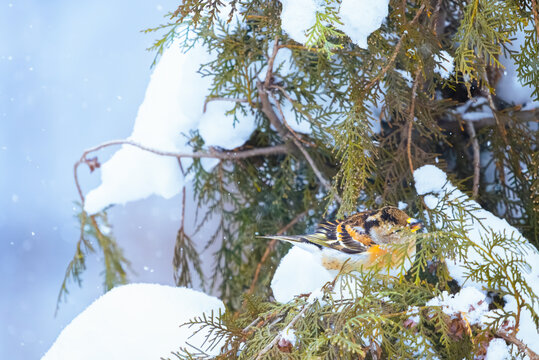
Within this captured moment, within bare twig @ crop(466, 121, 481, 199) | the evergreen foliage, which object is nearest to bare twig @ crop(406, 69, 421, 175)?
the evergreen foliage

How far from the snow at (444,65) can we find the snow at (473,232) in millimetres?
147

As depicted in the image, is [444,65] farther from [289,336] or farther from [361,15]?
[289,336]

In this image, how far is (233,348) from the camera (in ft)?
2.18

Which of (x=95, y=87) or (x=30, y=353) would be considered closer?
(x=30, y=353)

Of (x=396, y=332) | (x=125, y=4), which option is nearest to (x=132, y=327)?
(x=396, y=332)

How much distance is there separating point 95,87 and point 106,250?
16.5 feet

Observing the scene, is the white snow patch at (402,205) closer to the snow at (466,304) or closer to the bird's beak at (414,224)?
the bird's beak at (414,224)

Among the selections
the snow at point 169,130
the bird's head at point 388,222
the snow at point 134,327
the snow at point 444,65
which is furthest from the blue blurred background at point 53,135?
the snow at point 444,65

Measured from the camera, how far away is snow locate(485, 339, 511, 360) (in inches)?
23.0

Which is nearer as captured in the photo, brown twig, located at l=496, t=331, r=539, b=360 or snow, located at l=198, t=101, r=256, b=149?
brown twig, located at l=496, t=331, r=539, b=360

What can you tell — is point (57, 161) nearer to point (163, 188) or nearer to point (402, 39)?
point (163, 188)

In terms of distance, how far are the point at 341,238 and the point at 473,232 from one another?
21 cm

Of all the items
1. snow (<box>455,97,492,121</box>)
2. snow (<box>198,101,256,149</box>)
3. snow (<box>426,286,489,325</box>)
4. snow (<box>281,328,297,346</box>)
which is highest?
snow (<box>198,101,256,149</box>)

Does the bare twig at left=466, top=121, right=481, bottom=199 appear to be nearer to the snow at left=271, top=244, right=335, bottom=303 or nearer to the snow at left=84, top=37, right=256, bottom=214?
the snow at left=271, top=244, right=335, bottom=303
